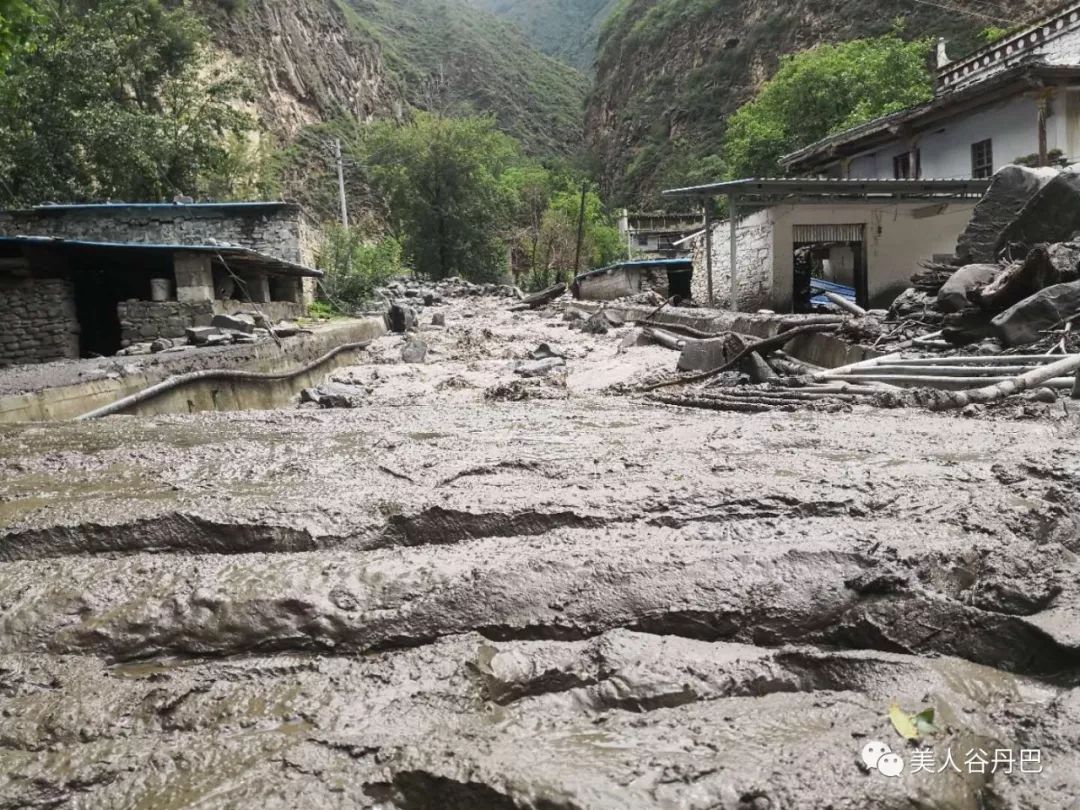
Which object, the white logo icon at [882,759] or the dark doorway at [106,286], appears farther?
the dark doorway at [106,286]

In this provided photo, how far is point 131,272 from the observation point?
1235 cm

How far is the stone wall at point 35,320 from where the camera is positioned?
988 cm

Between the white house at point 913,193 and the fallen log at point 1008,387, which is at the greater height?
the white house at point 913,193

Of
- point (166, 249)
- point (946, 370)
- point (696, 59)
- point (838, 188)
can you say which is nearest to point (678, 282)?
point (838, 188)

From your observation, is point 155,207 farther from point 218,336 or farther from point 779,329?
point 779,329

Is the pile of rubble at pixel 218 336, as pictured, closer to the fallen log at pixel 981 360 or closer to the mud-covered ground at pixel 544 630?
the mud-covered ground at pixel 544 630

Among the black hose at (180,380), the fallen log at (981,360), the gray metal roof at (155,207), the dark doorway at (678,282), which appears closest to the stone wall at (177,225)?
the gray metal roof at (155,207)

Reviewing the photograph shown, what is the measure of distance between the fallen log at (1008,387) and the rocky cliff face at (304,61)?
35.3 meters

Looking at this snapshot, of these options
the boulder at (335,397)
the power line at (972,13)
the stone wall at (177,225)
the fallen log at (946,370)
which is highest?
the power line at (972,13)

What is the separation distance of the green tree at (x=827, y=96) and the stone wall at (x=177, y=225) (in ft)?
56.3

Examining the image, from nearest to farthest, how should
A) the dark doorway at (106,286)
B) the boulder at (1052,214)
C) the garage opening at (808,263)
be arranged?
the boulder at (1052,214)
the dark doorway at (106,286)
the garage opening at (808,263)

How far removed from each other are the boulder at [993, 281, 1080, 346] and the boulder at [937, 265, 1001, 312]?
756mm

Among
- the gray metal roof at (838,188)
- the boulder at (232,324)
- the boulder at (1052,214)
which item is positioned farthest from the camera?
the gray metal roof at (838,188)

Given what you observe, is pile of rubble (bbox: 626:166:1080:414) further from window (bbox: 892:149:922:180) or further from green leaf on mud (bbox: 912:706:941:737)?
window (bbox: 892:149:922:180)
